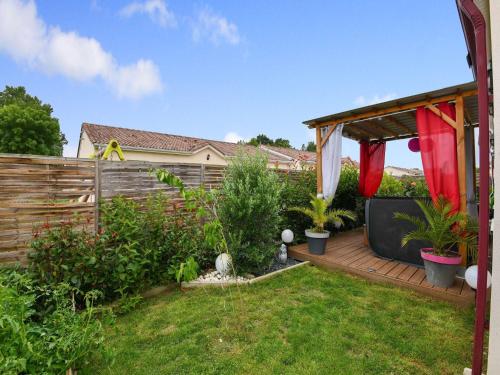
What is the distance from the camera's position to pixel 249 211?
3.73 meters

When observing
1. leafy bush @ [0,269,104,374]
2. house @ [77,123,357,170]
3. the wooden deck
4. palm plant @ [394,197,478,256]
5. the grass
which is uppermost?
house @ [77,123,357,170]

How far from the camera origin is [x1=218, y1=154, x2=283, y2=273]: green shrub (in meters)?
3.82

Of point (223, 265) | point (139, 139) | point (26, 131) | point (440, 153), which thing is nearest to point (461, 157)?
point (440, 153)

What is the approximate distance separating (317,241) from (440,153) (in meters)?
2.38

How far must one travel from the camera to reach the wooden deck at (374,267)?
308cm

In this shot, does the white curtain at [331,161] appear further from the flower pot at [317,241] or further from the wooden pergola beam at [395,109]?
the flower pot at [317,241]

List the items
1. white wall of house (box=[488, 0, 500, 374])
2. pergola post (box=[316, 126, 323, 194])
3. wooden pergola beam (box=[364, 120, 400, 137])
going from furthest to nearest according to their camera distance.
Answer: pergola post (box=[316, 126, 323, 194]) → wooden pergola beam (box=[364, 120, 400, 137]) → white wall of house (box=[488, 0, 500, 374])

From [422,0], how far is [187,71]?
7.17 meters

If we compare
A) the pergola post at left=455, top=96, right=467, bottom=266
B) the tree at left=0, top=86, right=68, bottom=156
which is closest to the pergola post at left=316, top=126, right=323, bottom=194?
the pergola post at left=455, top=96, right=467, bottom=266

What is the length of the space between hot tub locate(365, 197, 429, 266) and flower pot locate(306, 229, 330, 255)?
872 millimetres

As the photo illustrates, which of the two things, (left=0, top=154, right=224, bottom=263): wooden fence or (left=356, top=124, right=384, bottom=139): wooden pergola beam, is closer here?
(left=0, top=154, right=224, bottom=263): wooden fence

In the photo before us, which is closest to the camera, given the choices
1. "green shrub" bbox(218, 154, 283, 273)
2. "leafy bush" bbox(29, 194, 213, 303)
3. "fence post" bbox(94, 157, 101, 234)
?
"leafy bush" bbox(29, 194, 213, 303)

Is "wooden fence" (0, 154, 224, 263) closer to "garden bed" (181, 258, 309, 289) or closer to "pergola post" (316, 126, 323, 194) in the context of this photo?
"garden bed" (181, 258, 309, 289)

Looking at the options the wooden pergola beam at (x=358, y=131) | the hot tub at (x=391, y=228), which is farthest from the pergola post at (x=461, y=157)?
the wooden pergola beam at (x=358, y=131)
